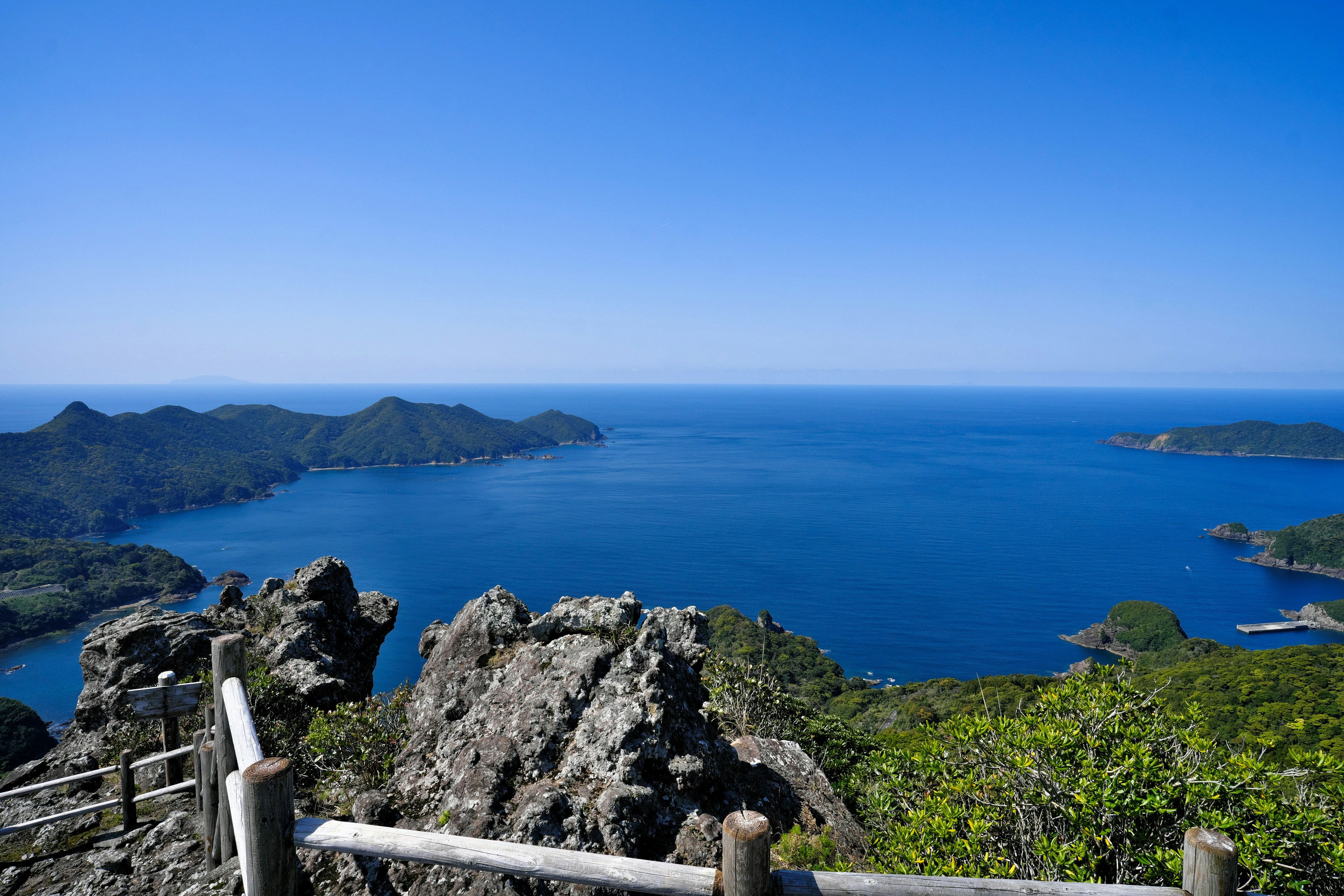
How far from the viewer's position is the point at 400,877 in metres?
4.81

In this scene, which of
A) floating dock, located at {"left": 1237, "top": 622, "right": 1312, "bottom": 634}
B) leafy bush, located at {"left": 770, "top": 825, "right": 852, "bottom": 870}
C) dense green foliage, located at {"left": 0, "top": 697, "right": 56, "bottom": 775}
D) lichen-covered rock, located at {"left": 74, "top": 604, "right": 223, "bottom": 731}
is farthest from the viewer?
floating dock, located at {"left": 1237, "top": 622, "right": 1312, "bottom": 634}

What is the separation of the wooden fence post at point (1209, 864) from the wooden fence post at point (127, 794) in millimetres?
8304

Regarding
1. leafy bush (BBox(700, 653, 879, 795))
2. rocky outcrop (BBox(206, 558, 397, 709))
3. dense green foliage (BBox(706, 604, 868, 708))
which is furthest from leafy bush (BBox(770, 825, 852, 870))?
dense green foliage (BBox(706, 604, 868, 708))

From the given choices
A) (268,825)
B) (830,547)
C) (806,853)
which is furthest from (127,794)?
(830,547)

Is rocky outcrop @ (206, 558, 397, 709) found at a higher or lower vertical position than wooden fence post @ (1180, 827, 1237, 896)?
lower

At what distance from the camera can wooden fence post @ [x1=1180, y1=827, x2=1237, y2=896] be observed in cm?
290

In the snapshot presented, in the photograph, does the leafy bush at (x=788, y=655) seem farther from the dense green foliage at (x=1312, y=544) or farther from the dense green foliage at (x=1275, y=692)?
the dense green foliage at (x=1312, y=544)

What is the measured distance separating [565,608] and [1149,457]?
21440 centimetres

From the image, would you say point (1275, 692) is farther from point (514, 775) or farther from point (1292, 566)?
point (1292, 566)

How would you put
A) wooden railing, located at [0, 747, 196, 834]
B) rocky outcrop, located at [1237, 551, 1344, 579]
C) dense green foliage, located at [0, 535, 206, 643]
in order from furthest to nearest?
rocky outcrop, located at [1237, 551, 1344, 579]
dense green foliage, located at [0, 535, 206, 643]
wooden railing, located at [0, 747, 196, 834]

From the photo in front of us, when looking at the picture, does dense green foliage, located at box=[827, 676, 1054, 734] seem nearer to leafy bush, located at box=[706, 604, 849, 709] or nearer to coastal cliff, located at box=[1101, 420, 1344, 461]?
leafy bush, located at box=[706, 604, 849, 709]

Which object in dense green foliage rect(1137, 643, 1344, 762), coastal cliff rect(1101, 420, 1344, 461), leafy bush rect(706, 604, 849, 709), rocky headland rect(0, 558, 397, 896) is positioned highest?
rocky headland rect(0, 558, 397, 896)

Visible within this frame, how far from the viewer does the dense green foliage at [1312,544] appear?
93.6 m

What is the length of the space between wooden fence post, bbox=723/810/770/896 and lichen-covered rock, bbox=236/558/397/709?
799 centimetres
